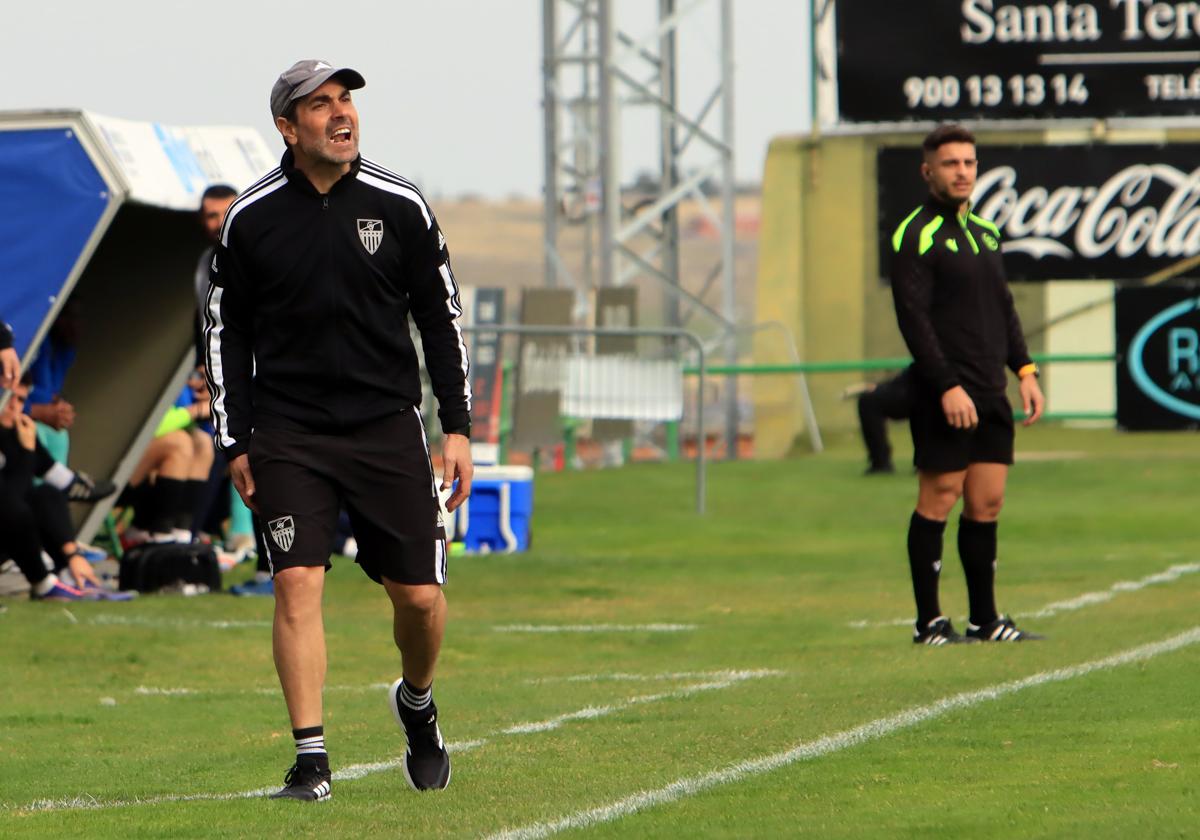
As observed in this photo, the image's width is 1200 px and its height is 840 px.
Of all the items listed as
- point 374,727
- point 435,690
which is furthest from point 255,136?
point 374,727

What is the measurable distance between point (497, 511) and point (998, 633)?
5.87 metres

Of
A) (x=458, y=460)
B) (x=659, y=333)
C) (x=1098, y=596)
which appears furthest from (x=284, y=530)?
(x=659, y=333)

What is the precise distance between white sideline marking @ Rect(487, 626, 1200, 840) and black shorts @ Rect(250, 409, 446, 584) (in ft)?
2.81

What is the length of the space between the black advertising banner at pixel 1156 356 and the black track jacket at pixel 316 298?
17.0 m

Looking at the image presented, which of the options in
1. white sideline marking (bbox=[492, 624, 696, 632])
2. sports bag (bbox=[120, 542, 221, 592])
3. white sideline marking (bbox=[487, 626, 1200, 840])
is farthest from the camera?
sports bag (bbox=[120, 542, 221, 592])

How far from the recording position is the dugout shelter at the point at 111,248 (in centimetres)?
1207

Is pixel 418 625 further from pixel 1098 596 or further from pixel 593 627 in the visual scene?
pixel 1098 596

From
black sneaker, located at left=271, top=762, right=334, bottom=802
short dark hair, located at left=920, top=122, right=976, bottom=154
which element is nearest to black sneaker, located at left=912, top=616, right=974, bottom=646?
short dark hair, located at left=920, top=122, right=976, bottom=154

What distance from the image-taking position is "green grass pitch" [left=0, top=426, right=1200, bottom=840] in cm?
565

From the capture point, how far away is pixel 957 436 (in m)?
9.38

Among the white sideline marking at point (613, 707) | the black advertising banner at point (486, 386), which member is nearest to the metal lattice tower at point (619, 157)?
the black advertising banner at point (486, 386)

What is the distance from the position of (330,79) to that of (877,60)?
734 inches

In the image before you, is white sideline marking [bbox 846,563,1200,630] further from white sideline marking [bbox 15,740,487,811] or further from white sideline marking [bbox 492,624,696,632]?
white sideline marking [bbox 15,740,487,811]

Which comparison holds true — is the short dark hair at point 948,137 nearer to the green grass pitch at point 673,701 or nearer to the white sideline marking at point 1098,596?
the green grass pitch at point 673,701
